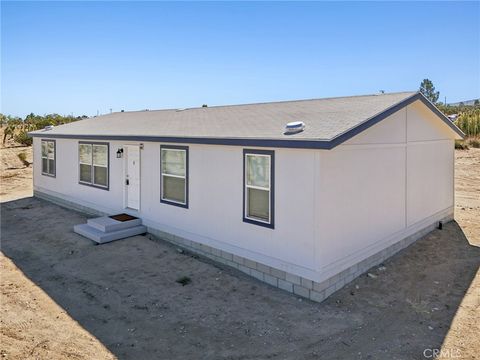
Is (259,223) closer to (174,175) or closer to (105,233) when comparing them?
(174,175)

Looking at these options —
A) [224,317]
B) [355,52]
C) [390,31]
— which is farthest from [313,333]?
[355,52]

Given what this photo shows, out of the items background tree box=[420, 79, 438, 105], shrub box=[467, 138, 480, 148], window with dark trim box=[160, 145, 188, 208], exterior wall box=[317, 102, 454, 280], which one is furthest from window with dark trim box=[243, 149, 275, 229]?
background tree box=[420, 79, 438, 105]

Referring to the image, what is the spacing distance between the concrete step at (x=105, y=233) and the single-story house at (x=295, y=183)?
0.32m

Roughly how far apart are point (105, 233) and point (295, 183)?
17.4 ft

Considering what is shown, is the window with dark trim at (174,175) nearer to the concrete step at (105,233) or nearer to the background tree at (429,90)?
the concrete step at (105,233)

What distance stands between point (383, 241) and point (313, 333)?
3524mm

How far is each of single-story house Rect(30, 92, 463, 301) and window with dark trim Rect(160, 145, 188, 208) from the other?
0.09 feet

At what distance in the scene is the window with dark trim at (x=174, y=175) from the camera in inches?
342

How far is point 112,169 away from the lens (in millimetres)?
11039

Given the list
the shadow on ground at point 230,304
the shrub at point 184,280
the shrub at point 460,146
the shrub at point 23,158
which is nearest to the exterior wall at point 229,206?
the shadow on ground at point 230,304

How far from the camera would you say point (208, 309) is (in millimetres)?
5883

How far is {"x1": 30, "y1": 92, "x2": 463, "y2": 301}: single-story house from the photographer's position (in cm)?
629

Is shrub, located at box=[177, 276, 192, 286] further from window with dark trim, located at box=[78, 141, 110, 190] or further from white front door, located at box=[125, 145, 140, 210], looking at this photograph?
window with dark trim, located at box=[78, 141, 110, 190]

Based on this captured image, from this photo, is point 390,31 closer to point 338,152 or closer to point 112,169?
point 338,152
